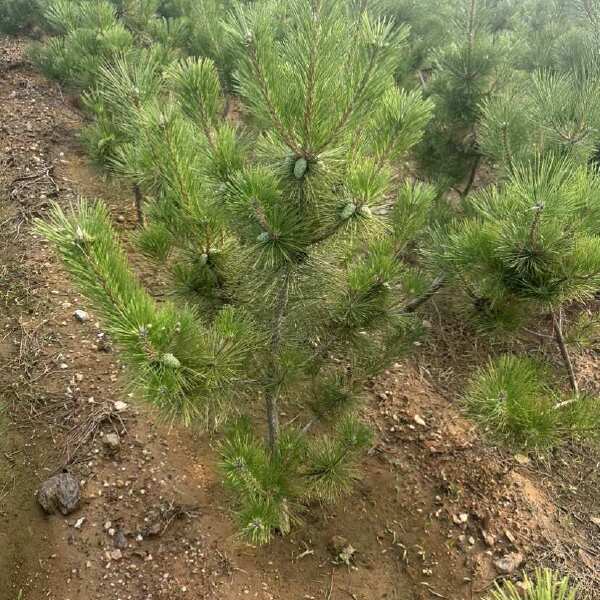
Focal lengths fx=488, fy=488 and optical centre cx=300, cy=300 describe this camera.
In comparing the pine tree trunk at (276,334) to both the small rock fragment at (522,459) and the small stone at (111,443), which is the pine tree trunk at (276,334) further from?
the small rock fragment at (522,459)

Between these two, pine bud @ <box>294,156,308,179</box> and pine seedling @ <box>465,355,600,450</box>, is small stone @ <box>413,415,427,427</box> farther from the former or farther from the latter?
pine bud @ <box>294,156,308,179</box>

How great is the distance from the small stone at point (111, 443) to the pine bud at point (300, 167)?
2196 millimetres

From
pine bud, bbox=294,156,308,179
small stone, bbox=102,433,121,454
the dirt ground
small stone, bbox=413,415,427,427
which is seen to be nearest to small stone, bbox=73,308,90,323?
the dirt ground

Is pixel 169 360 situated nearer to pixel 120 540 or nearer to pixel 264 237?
pixel 264 237

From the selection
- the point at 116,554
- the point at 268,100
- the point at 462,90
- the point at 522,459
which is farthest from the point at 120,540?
the point at 462,90

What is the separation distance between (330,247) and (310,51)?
26.1 inches

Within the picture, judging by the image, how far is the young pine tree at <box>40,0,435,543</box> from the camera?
A: 1229mm

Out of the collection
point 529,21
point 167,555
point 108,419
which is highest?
point 529,21

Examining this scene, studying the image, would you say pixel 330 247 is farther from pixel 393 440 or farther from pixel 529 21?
pixel 529 21

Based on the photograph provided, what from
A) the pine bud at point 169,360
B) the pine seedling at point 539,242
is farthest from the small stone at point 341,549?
Result: the pine bud at point 169,360

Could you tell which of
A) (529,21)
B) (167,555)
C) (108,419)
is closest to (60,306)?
(108,419)

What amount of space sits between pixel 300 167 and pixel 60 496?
7.54 feet

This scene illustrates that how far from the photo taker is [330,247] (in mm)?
1667

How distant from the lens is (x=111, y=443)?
2836 millimetres
